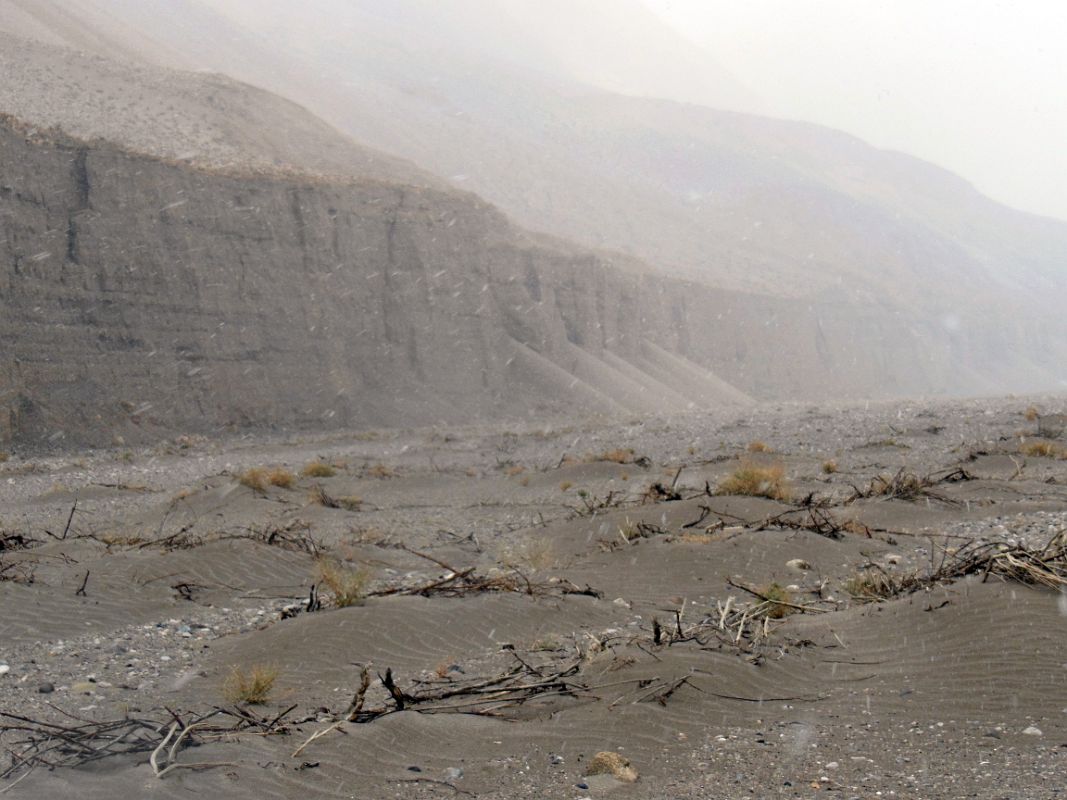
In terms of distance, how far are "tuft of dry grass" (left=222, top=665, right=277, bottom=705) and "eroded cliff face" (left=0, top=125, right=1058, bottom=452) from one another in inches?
887

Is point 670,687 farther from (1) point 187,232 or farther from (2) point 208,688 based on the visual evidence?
(1) point 187,232

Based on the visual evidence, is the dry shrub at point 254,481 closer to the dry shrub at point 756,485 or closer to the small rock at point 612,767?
the dry shrub at point 756,485

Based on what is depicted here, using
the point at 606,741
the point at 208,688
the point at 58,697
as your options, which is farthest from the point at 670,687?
the point at 58,697

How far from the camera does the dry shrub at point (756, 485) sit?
1250cm

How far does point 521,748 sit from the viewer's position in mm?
4648

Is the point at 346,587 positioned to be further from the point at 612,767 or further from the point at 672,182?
the point at 672,182

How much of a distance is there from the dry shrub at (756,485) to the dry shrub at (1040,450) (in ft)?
20.2

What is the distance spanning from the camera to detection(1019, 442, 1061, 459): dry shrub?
1669 centimetres

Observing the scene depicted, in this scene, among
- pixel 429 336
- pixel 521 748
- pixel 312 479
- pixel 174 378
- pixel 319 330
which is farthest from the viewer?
pixel 429 336

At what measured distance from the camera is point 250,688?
5477 millimetres

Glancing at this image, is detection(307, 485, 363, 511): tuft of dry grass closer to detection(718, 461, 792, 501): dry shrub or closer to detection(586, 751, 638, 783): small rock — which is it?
detection(718, 461, 792, 501): dry shrub

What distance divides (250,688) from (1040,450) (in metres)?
15.5

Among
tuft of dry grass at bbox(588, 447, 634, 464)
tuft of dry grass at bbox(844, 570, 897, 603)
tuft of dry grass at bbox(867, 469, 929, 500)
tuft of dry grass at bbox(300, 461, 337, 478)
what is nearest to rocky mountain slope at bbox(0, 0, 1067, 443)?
tuft of dry grass at bbox(300, 461, 337, 478)

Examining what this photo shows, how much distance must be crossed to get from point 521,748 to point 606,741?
0.42m
